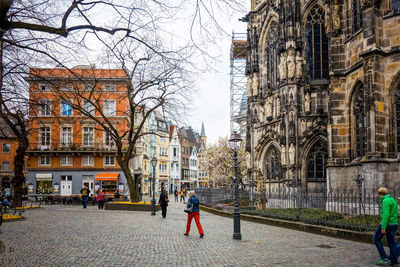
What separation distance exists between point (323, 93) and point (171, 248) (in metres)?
19.8

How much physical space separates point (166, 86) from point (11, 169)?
39223 millimetres

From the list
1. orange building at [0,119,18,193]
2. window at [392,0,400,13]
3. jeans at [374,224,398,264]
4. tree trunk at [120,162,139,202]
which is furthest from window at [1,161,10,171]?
jeans at [374,224,398,264]

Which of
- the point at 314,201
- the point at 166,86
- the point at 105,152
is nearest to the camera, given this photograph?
the point at 314,201

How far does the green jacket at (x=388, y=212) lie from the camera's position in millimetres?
8420

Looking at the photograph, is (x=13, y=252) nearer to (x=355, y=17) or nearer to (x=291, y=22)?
(x=355, y=17)

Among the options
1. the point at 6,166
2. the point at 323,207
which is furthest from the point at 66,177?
the point at 323,207

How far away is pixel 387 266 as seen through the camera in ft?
28.2

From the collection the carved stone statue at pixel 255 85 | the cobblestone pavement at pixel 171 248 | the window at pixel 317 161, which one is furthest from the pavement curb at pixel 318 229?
the carved stone statue at pixel 255 85

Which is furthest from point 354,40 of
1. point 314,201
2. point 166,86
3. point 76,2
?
point 76,2

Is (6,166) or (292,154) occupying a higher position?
(292,154)

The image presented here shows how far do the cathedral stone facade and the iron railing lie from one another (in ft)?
8.20

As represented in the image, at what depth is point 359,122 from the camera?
64.1 ft

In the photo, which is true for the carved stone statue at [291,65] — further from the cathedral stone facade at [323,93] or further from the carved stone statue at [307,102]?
the carved stone statue at [307,102]

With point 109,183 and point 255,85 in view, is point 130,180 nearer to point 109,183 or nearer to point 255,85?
point 255,85
